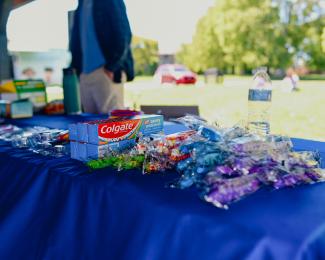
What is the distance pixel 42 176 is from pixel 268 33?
18685 millimetres

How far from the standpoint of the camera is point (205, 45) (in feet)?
71.3

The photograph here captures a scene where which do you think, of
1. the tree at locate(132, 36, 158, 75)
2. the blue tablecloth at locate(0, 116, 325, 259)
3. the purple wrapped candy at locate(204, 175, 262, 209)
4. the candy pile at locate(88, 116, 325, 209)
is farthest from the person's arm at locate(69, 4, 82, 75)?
the tree at locate(132, 36, 158, 75)

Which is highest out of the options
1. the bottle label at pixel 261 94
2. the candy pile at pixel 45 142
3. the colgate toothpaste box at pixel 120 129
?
the bottle label at pixel 261 94

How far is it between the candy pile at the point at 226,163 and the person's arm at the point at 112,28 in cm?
94

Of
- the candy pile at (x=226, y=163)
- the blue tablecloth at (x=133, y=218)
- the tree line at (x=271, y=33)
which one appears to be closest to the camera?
the blue tablecloth at (x=133, y=218)

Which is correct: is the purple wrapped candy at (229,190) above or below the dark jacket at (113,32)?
below

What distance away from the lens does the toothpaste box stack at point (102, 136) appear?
80cm

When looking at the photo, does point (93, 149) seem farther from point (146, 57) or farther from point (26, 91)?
point (146, 57)

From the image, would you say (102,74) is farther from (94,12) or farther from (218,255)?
(218,255)

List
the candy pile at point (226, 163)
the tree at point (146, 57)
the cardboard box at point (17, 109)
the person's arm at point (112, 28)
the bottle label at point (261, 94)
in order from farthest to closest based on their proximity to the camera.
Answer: the tree at point (146, 57) < the cardboard box at point (17, 109) < the person's arm at point (112, 28) < the bottle label at point (261, 94) < the candy pile at point (226, 163)

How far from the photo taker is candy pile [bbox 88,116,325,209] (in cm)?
61

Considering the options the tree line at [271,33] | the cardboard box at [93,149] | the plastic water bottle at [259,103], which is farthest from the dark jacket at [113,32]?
the tree line at [271,33]

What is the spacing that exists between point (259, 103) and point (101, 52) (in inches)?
36.4

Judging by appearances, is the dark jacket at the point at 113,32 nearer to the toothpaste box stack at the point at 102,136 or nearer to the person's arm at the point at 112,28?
the person's arm at the point at 112,28
